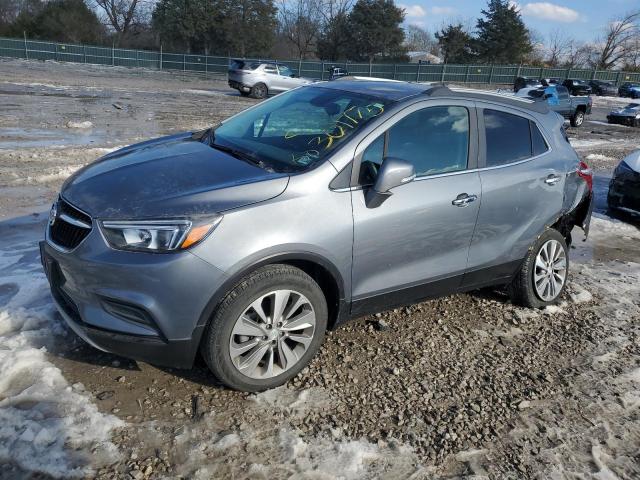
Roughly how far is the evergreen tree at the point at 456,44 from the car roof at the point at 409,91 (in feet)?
211

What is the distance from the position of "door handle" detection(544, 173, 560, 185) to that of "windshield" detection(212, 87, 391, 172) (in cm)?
161

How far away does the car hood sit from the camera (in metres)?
3.00

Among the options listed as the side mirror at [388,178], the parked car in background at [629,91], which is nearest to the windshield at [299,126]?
the side mirror at [388,178]

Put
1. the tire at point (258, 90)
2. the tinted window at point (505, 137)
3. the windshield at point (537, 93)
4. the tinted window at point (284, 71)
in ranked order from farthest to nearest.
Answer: the tinted window at point (284, 71), the tire at point (258, 90), the windshield at point (537, 93), the tinted window at point (505, 137)

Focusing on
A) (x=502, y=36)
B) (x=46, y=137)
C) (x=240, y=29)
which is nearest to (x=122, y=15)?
(x=240, y=29)

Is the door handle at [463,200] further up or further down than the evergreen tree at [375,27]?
further down

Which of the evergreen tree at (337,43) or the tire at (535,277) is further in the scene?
the evergreen tree at (337,43)

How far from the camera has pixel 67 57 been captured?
41.1m

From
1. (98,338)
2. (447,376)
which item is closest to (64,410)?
(98,338)

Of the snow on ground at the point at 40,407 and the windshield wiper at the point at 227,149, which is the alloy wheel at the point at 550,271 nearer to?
the windshield wiper at the point at 227,149

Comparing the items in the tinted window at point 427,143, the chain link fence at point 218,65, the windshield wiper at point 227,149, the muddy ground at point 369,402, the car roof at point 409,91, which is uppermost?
the chain link fence at point 218,65

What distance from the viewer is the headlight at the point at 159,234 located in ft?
9.49

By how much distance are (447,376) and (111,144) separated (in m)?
8.63

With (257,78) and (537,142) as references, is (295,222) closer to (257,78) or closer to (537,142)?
(537,142)
